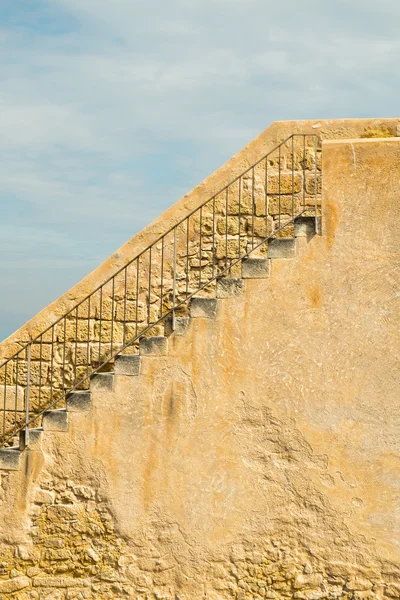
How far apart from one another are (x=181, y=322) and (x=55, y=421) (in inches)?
59.5

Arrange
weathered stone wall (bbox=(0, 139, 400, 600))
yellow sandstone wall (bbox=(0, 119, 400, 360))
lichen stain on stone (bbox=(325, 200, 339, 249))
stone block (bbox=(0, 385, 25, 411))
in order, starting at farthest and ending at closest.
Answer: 1. stone block (bbox=(0, 385, 25, 411))
2. yellow sandstone wall (bbox=(0, 119, 400, 360))
3. lichen stain on stone (bbox=(325, 200, 339, 249))
4. weathered stone wall (bbox=(0, 139, 400, 600))

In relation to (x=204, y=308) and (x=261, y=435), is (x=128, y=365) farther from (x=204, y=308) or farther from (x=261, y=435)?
(x=261, y=435)

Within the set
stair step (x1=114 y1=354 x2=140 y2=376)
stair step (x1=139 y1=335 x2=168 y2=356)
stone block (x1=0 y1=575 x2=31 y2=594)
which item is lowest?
stone block (x1=0 y1=575 x2=31 y2=594)

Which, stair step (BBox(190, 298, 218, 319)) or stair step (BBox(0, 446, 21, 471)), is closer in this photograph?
stair step (BBox(190, 298, 218, 319))

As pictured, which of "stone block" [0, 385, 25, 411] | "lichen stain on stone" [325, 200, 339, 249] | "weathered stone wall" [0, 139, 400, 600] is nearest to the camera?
"weathered stone wall" [0, 139, 400, 600]

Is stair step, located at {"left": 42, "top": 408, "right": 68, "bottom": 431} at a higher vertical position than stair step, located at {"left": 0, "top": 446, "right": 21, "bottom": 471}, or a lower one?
higher

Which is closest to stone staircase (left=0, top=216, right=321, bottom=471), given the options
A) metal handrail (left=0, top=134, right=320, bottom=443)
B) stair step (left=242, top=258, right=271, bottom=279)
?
stair step (left=242, top=258, right=271, bottom=279)

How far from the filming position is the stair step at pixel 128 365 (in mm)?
6879

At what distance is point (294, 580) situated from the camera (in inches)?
268

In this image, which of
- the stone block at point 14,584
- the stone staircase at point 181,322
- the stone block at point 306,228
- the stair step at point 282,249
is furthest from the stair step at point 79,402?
the stone block at point 306,228

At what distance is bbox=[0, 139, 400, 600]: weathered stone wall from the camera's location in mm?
6848

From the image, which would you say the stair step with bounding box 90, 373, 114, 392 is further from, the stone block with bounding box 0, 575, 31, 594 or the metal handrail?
the stone block with bounding box 0, 575, 31, 594

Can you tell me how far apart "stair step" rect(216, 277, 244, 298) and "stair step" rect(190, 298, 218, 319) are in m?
0.10

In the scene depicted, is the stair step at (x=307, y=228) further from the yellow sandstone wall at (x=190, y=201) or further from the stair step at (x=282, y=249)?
the yellow sandstone wall at (x=190, y=201)
